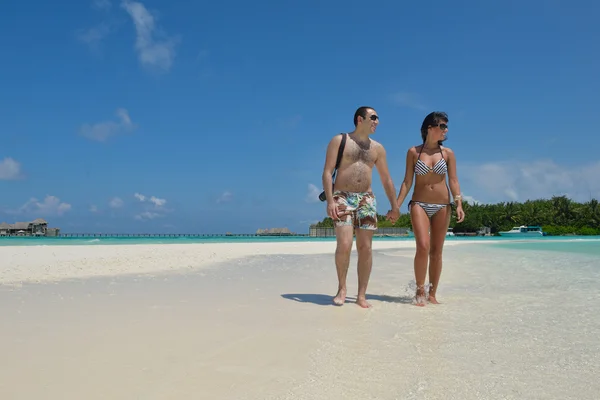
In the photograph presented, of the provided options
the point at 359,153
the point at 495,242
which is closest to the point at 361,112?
the point at 359,153

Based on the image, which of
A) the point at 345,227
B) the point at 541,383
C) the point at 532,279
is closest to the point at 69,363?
the point at 541,383

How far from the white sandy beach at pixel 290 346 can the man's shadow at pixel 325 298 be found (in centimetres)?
2

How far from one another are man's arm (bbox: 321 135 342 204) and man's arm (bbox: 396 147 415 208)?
90 centimetres

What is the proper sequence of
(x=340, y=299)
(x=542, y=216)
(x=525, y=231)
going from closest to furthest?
(x=340, y=299) → (x=525, y=231) → (x=542, y=216)

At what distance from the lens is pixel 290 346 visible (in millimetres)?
2963

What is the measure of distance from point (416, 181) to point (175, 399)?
394cm

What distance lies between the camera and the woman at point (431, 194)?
16.8 ft

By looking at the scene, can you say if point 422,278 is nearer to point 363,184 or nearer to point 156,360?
point 363,184

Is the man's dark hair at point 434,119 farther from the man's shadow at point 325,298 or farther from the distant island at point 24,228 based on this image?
the distant island at point 24,228

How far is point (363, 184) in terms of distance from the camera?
16.4ft

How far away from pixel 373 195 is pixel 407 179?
1.91 feet

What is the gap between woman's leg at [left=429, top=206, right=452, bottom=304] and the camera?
17.2 feet

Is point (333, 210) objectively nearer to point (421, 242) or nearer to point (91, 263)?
point (421, 242)

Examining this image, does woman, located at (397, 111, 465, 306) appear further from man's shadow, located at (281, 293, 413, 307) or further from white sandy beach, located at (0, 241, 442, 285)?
white sandy beach, located at (0, 241, 442, 285)
